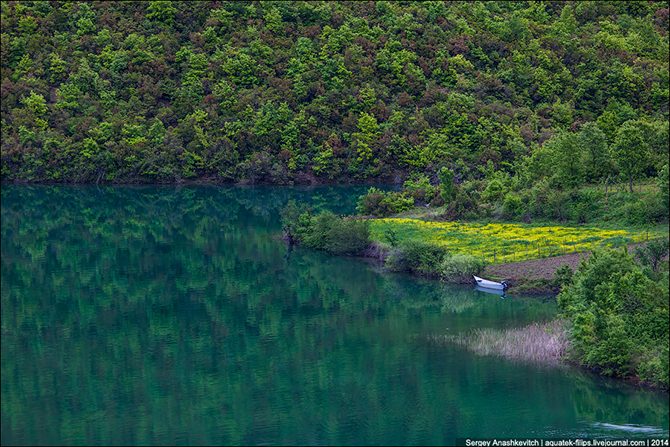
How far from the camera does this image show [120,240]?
109438 millimetres

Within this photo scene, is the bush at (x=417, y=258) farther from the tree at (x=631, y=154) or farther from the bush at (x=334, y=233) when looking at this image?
the tree at (x=631, y=154)

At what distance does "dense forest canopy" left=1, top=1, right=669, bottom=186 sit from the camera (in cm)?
14512

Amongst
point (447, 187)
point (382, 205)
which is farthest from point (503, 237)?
point (382, 205)

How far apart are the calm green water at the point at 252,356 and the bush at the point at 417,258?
3.70 feet

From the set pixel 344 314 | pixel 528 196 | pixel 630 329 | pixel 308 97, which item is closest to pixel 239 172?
pixel 308 97

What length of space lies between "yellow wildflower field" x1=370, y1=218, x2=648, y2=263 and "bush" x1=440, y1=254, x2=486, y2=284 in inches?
118

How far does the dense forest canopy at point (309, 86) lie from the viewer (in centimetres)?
14512

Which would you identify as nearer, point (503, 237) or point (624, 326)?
point (624, 326)

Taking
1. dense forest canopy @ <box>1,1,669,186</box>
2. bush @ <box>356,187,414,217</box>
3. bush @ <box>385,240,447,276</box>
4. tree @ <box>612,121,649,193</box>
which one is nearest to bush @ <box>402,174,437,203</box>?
bush @ <box>356,187,414,217</box>

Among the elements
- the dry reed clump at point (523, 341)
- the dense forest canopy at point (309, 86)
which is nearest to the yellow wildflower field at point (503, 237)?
the dry reed clump at point (523, 341)

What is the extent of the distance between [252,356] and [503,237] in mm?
31659

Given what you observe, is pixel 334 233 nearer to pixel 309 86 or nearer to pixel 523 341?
pixel 523 341

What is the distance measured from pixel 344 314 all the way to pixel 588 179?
1247 inches

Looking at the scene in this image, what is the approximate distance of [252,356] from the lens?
70.6 meters
